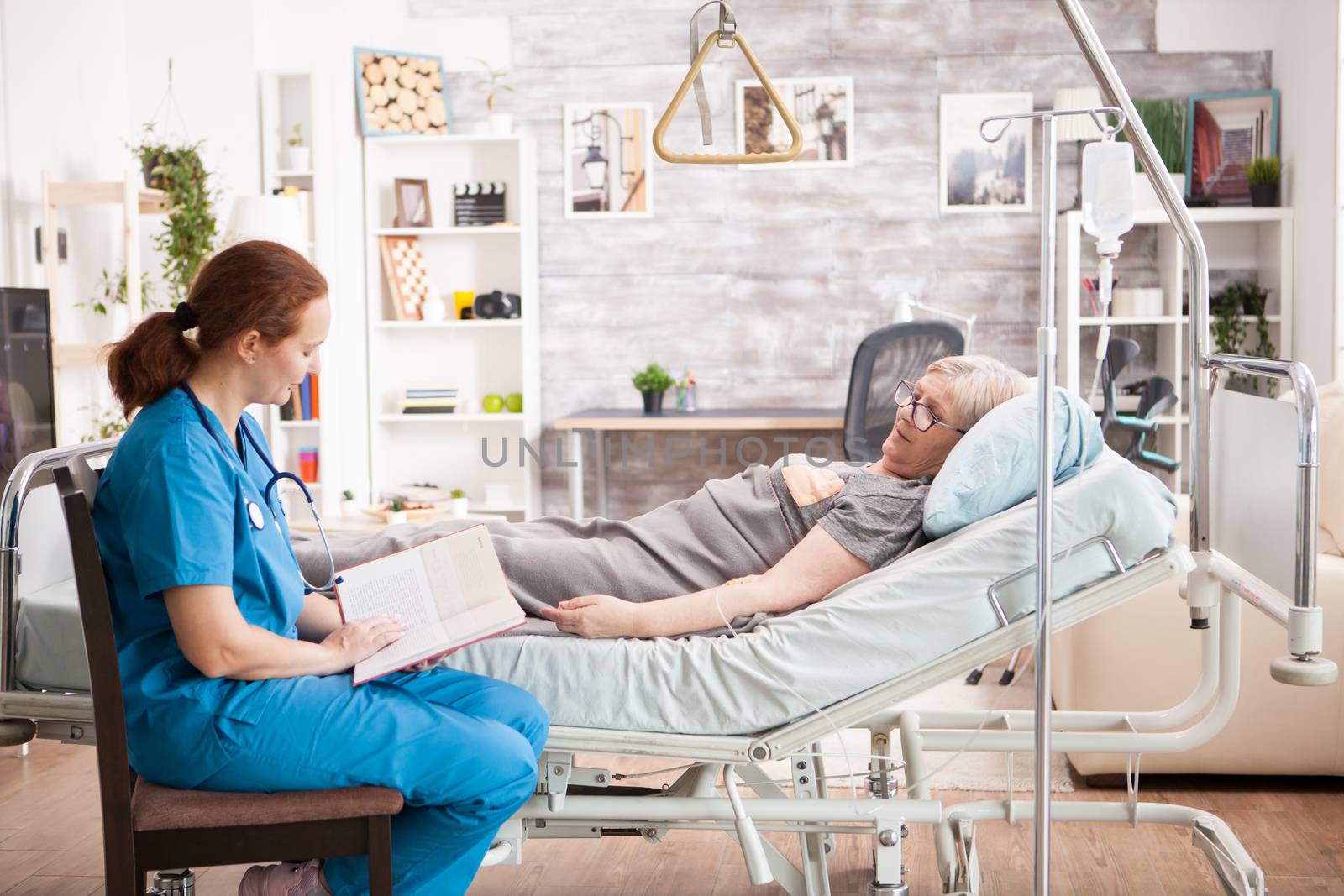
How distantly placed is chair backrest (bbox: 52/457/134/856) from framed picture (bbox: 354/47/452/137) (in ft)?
12.1

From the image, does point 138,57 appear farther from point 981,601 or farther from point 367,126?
point 981,601

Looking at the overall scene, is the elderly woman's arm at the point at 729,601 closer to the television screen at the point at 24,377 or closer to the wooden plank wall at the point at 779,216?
the television screen at the point at 24,377

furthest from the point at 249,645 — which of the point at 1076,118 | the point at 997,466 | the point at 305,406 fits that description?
the point at 1076,118

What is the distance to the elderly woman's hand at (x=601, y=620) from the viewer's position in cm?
189

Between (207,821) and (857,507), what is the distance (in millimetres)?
1090

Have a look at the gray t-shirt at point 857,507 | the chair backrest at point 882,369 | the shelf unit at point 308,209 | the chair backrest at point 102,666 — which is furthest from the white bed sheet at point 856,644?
the shelf unit at point 308,209

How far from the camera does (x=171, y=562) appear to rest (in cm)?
147

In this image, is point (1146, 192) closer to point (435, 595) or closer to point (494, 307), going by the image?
point (494, 307)

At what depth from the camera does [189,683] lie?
1.54 metres

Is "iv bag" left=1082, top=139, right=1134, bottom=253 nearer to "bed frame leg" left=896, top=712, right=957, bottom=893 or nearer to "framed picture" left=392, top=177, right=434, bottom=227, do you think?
"bed frame leg" left=896, top=712, right=957, bottom=893

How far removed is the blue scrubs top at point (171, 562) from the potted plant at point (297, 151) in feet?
11.3

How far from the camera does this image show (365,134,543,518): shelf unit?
5.00 m

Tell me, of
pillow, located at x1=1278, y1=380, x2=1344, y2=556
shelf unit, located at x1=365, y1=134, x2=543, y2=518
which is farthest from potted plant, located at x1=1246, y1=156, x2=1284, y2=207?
shelf unit, located at x1=365, y1=134, x2=543, y2=518

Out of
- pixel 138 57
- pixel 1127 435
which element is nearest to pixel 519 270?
pixel 138 57
